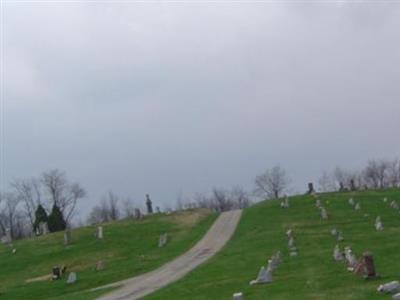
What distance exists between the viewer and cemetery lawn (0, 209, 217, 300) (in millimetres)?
41281

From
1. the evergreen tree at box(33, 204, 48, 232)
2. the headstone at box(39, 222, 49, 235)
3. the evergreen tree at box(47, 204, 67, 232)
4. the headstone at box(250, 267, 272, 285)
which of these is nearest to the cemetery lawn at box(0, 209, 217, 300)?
the headstone at box(39, 222, 49, 235)

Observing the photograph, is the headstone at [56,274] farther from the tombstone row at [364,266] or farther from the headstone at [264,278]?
the tombstone row at [364,266]

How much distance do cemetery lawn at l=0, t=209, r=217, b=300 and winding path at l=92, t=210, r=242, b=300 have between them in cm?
109

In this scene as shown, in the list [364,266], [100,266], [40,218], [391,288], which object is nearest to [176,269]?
[100,266]

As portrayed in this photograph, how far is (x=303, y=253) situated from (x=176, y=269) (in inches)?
302

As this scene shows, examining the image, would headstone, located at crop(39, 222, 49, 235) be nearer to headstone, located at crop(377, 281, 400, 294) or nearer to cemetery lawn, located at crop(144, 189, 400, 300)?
cemetery lawn, located at crop(144, 189, 400, 300)

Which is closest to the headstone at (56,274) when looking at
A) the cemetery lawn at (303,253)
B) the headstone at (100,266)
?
the headstone at (100,266)

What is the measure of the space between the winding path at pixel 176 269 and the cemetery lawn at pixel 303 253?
1.01 metres

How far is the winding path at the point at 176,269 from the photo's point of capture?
3177 cm

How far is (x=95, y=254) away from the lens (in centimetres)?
5581

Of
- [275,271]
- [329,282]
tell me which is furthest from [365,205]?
[329,282]

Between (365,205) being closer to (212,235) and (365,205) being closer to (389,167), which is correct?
(212,235)

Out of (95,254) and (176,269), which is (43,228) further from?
(176,269)

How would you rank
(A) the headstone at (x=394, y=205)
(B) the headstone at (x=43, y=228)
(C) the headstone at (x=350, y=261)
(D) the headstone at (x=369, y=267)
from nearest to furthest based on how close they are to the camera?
(D) the headstone at (x=369, y=267) → (C) the headstone at (x=350, y=261) → (A) the headstone at (x=394, y=205) → (B) the headstone at (x=43, y=228)
